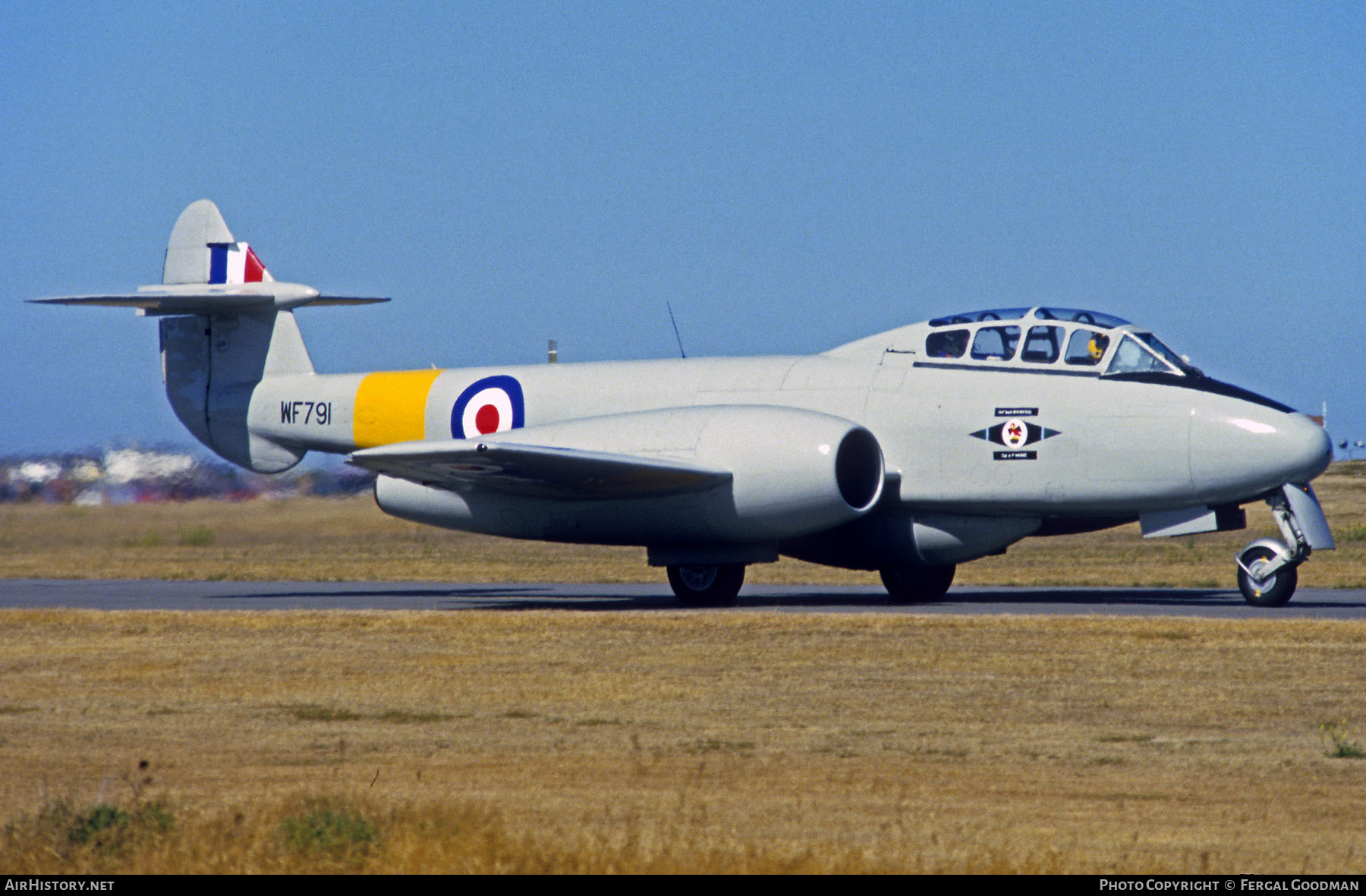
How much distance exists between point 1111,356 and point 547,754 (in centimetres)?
1040

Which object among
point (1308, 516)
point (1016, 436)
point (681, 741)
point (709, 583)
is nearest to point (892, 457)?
point (1016, 436)

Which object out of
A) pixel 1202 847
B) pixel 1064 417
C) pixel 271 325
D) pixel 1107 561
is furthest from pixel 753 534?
pixel 1107 561

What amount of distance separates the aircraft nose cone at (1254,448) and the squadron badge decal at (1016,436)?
1.55 meters

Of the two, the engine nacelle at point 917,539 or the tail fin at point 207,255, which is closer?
the engine nacelle at point 917,539

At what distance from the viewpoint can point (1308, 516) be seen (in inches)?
642

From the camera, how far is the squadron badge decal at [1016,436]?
1700cm

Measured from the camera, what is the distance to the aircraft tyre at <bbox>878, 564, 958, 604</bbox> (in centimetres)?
1891

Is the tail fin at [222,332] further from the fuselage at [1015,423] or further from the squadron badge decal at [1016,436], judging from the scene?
the squadron badge decal at [1016,436]

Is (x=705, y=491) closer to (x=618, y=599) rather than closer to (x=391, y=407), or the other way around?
(x=618, y=599)

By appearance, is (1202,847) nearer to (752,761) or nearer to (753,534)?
(752,761)

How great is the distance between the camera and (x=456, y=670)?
12.0 metres

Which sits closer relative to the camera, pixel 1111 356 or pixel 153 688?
pixel 153 688

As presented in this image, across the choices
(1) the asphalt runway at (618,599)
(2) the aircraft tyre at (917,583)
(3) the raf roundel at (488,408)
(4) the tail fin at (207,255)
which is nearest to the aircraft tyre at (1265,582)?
(1) the asphalt runway at (618,599)

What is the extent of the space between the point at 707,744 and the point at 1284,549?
386 inches
